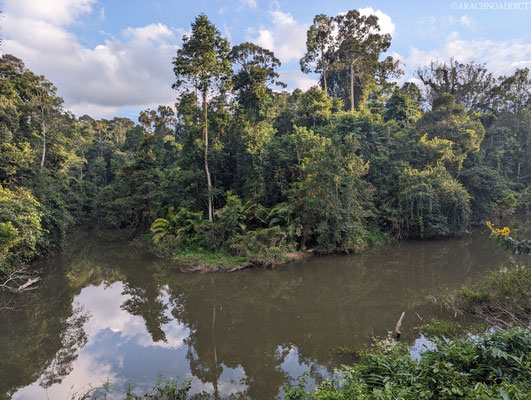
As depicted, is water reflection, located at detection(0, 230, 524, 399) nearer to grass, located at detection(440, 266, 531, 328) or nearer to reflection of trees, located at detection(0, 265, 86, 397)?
reflection of trees, located at detection(0, 265, 86, 397)

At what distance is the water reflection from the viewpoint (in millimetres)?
5902

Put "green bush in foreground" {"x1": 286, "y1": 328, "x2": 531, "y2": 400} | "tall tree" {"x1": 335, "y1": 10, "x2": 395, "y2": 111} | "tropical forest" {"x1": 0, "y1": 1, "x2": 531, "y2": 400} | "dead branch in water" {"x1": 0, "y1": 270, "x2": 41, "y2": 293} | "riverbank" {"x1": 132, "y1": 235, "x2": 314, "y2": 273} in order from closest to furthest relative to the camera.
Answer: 1. "green bush in foreground" {"x1": 286, "y1": 328, "x2": 531, "y2": 400}
2. "tropical forest" {"x1": 0, "y1": 1, "x2": 531, "y2": 400}
3. "dead branch in water" {"x1": 0, "y1": 270, "x2": 41, "y2": 293}
4. "riverbank" {"x1": 132, "y1": 235, "x2": 314, "y2": 273}
5. "tall tree" {"x1": 335, "y1": 10, "x2": 395, "y2": 111}

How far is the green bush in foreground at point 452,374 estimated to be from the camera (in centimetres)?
300

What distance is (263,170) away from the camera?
1650 centimetres

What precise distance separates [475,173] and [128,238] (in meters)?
24.2

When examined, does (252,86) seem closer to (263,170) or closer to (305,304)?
(263,170)

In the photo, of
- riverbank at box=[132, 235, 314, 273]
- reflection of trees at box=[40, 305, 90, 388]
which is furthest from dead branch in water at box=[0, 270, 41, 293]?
riverbank at box=[132, 235, 314, 273]

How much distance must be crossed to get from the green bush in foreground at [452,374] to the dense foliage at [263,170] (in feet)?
28.5

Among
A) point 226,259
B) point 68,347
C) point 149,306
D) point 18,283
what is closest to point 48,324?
point 68,347

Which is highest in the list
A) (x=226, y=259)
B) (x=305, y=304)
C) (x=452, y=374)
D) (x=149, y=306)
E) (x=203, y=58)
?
(x=203, y=58)

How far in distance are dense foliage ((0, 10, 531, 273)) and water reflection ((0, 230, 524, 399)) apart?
206 centimetres

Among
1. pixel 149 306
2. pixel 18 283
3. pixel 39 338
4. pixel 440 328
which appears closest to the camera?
pixel 440 328

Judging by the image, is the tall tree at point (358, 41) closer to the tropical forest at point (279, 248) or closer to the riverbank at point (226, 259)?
the tropical forest at point (279, 248)

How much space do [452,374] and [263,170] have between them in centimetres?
1392
